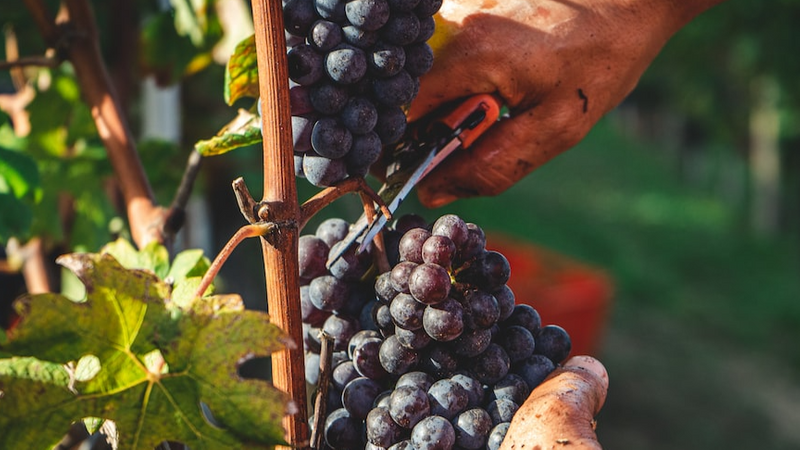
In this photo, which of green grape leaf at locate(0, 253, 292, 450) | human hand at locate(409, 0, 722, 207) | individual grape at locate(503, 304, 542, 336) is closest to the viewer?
green grape leaf at locate(0, 253, 292, 450)

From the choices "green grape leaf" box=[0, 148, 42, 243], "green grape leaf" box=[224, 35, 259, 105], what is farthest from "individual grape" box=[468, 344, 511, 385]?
"green grape leaf" box=[0, 148, 42, 243]

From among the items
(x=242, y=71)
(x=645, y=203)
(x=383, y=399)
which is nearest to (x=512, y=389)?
(x=383, y=399)

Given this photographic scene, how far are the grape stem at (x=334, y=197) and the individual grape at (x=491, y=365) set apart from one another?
178 millimetres

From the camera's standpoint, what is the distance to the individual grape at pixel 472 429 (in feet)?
2.31

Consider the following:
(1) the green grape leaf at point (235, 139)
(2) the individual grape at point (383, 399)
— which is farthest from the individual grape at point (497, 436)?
(1) the green grape leaf at point (235, 139)

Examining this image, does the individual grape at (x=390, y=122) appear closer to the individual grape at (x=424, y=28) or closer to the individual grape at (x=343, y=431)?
the individual grape at (x=424, y=28)

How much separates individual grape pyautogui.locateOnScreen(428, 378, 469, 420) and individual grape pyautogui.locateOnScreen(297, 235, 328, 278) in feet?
0.68

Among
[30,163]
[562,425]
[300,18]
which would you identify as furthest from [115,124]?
[562,425]

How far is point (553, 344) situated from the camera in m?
0.81

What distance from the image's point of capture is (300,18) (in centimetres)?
72

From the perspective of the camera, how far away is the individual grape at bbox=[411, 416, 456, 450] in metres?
0.69

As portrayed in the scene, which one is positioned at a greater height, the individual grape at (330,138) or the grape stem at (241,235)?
the individual grape at (330,138)

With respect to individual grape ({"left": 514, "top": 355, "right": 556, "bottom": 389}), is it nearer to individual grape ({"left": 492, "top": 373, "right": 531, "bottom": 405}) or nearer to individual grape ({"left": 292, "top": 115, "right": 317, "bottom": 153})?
individual grape ({"left": 492, "top": 373, "right": 531, "bottom": 405})

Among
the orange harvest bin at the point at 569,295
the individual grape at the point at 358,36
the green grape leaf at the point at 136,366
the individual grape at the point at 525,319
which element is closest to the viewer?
the green grape leaf at the point at 136,366
